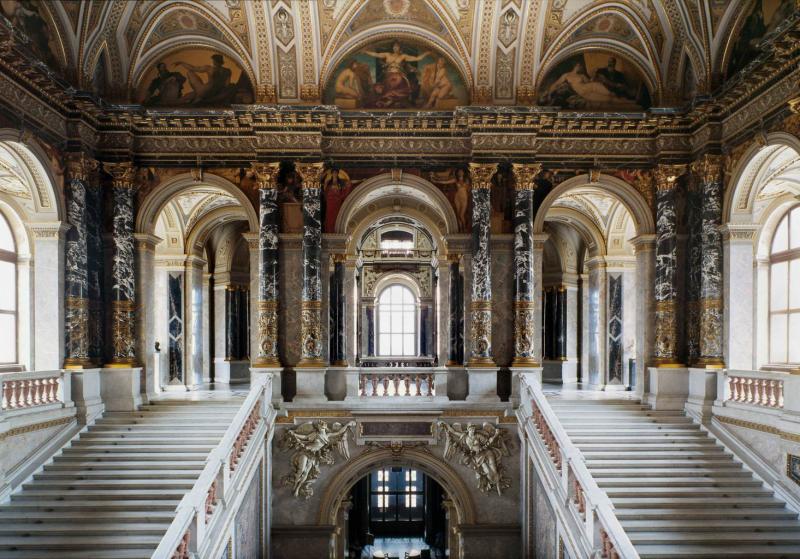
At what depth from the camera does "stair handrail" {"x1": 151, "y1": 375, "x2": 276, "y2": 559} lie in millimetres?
7629

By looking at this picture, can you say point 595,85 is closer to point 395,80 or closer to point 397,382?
point 395,80

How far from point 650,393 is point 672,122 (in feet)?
19.7

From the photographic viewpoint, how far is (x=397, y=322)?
3250cm

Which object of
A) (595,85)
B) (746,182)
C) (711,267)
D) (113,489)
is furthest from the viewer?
(595,85)

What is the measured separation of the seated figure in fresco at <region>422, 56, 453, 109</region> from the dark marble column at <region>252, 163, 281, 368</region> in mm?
3899

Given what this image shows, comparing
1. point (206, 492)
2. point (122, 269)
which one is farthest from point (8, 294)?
point (206, 492)

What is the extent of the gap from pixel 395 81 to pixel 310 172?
2985mm

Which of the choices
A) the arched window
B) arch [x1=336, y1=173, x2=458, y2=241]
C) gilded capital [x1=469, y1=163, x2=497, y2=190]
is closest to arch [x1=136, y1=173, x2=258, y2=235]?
arch [x1=336, y1=173, x2=458, y2=241]

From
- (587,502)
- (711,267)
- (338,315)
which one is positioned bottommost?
(587,502)

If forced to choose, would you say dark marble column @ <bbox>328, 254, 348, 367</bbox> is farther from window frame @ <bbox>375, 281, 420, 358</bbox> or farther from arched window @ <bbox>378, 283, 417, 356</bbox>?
arched window @ <bbox>378, 283, 417, 356</bbox>

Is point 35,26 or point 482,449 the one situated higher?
point 35,26

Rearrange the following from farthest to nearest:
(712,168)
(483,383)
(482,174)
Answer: (482,174) < (483,383) < (712,168)

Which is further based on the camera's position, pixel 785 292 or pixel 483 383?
pixel 785 292

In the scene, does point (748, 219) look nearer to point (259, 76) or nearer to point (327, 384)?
point (327, 384)
